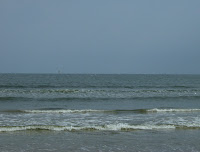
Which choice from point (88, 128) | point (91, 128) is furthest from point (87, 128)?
point (91, 128)

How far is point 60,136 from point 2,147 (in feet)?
8.76

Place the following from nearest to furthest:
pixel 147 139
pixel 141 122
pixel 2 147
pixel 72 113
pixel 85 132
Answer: pixel 2 147 < pixel 147 139 < pixel 85 132 < pixel 141 122 < pixel 72 113

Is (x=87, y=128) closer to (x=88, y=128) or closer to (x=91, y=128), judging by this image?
(x=88, y=128)

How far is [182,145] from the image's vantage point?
33.8 feet

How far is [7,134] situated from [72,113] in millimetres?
7418

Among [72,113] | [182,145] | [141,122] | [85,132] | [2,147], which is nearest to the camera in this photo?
[2,147]

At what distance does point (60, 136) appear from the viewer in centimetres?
1166

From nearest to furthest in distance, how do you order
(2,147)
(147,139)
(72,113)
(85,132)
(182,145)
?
1. (2,147)
2. (182,145)
3. (147,139)
4. (85,132)
5. (72,113)

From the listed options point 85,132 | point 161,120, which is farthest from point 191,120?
point 85,132

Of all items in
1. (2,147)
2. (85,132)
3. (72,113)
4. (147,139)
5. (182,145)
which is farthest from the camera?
(72,113)

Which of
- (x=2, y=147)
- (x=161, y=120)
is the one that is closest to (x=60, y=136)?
(x=2, y=147)

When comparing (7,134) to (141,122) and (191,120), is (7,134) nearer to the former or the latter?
(141,122)

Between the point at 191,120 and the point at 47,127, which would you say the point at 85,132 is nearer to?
the point at 47,127

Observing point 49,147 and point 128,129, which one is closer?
point 49,147
